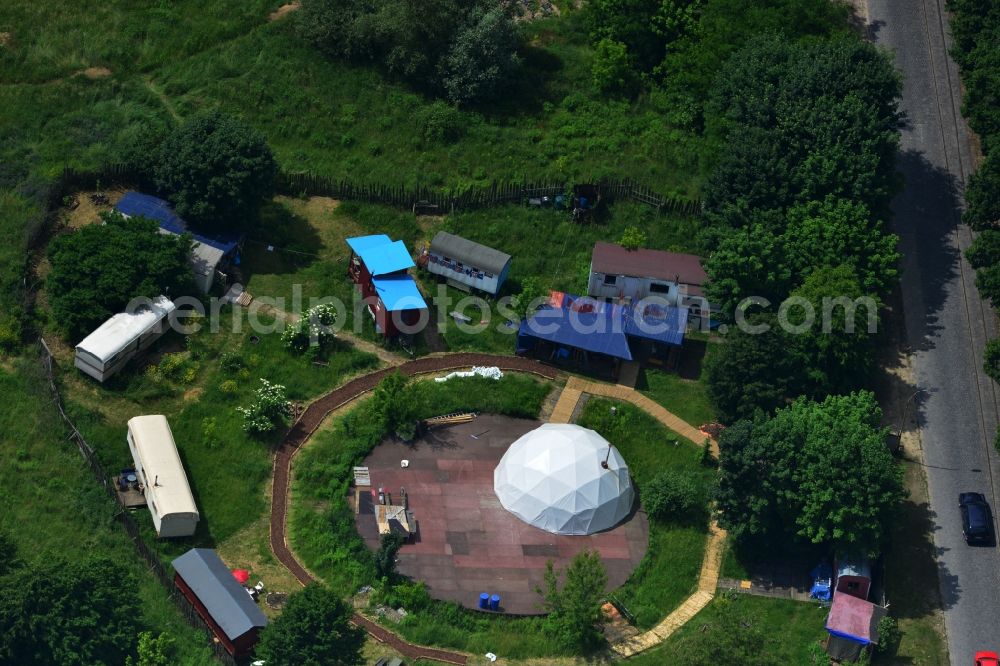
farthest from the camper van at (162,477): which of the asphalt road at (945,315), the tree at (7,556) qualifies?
the asphalt road at (945,315)

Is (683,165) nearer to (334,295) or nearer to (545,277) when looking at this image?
(545,277)

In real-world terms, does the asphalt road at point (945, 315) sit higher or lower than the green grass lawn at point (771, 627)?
higher

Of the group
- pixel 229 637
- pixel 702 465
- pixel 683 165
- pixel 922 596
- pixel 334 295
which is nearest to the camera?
pixel 229 637

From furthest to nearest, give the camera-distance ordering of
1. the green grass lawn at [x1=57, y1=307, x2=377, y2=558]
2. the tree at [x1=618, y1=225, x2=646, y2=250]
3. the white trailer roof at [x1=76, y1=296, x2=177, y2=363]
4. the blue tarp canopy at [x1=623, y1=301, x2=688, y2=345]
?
the tree at [x1=618, y1=225, x2=646, y2=250], the blue tarp canopy at [x1=623, y1=301, x2=688, y2=345], the white trailer roof at [x1=76, y1=296, x2=177, y2=363], the green grass lawn at [x1=57, y1=307, x2=377, y2=558]

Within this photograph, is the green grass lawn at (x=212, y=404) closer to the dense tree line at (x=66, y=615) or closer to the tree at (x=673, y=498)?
the dense tree line at (x=66, y=615)

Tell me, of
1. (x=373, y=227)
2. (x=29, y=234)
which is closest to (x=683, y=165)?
(x=373, y=227)

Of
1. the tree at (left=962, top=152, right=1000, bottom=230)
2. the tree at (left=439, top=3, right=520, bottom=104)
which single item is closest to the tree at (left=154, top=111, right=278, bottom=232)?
the tree at (left=439, top=3, right=520, bottom=104)

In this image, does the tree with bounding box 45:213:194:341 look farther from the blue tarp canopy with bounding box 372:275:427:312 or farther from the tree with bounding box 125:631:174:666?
the tree with bounding box 125:631:174:666
